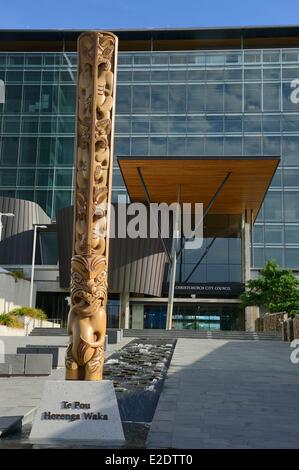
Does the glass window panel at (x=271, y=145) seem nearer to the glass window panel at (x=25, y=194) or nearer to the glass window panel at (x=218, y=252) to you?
the glass window panel at (x=218, y=252)

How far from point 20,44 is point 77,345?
212ft

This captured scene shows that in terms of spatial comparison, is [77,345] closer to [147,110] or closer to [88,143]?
[88,143]

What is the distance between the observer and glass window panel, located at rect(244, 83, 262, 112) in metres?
58.2

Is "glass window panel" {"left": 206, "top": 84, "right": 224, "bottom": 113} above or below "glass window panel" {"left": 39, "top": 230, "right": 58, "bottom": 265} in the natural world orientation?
above

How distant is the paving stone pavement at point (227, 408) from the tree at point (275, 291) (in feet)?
72.5

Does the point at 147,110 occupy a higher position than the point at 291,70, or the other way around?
the point at 291,70

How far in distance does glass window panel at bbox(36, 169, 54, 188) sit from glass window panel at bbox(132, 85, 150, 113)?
11620 mm

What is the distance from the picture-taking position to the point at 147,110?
59531 mm

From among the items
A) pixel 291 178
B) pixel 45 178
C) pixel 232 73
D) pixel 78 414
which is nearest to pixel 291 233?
pixel 291 178

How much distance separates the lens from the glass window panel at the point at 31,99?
61.2m

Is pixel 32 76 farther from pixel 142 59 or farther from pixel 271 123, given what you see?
pixel 271 123

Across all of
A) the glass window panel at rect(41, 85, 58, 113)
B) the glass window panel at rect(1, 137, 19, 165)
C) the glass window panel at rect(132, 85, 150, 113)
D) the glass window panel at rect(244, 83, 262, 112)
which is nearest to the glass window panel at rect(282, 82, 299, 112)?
the glass window panel at rect(244, 83, 262, 112)

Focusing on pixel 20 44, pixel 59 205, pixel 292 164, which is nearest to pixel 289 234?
pixel 292 164

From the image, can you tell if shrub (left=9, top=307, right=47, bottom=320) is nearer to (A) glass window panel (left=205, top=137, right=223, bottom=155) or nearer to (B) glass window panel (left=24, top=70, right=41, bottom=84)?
(A) glass window panel (left=205, top=137, right=223, bottom=155)
